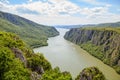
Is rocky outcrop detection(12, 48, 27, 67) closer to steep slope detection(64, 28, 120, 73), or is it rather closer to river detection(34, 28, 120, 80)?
river detection(34, 28, 120, 80)

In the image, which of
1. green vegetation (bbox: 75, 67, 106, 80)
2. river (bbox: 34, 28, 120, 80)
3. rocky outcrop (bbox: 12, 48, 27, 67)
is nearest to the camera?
rocky outcrop (bbox: 12, 48, 27, 67)

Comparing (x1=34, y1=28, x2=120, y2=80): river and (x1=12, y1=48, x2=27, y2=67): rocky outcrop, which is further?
(x1=34, y1=28, x2=120, y2=80): river

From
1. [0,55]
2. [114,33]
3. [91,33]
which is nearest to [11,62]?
[0,55]

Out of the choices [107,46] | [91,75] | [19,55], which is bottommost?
[107,46]

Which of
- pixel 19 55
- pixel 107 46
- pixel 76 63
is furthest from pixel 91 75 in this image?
pixel 107 46

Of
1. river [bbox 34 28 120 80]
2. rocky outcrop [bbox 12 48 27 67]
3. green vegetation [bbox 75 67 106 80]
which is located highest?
rocky outcrop [bbox 12 48 27 67]

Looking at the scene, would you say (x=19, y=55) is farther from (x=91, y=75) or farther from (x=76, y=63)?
(x=76, y=63)

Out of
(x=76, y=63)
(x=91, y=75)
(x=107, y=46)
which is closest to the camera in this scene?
(x=91, y=75)

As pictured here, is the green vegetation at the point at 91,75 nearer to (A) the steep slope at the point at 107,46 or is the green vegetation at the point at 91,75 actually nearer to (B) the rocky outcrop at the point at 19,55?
(B) the rocky outcrop at the point at 19,55

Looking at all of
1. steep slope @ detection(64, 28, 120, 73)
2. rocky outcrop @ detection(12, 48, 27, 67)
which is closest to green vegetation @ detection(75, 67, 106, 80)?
rocky outcrop @ detection(12, 48, 27, 67)

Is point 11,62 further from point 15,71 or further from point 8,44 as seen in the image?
point 8,44

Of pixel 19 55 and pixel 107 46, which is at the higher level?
pixel 19 55

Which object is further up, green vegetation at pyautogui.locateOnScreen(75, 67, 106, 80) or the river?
green vegetation at pyautogui.locateOnScreen(75, 67, 106, 80)
